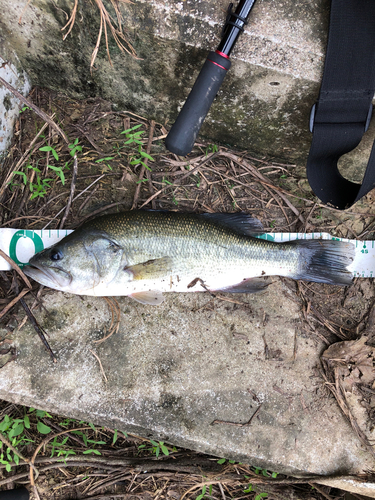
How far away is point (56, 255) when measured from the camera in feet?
8.84

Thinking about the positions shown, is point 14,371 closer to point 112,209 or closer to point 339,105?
point 112,209

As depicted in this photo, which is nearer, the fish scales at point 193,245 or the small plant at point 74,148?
the fish scales at point 193,245

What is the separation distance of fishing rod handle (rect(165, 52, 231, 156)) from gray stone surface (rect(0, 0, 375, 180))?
27cm

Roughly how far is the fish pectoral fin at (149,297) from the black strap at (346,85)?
6.24 feet

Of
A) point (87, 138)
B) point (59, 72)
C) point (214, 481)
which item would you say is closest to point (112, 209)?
point (87, 138)

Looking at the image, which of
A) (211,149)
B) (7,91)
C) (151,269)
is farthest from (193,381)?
(7,91)

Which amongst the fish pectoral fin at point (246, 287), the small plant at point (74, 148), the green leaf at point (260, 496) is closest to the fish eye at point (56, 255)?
the small plant at point (74, 148)

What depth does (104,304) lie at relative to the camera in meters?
3.09

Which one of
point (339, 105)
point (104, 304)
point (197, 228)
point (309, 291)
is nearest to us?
point (339, 105)

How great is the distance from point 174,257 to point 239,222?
0.76 meters

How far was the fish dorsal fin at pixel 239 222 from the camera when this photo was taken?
305cm

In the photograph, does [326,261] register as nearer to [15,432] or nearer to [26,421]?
[26,421]

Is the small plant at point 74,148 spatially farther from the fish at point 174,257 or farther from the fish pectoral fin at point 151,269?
the fish pectoral fin at point 151,269

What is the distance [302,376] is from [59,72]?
12.6 ft
